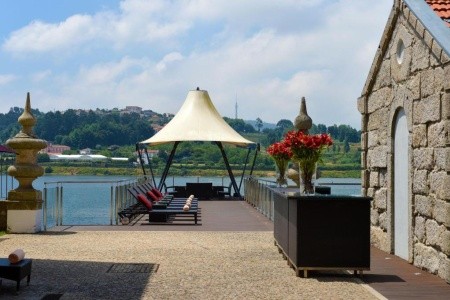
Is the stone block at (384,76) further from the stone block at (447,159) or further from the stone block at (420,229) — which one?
the stone block at (447,159)

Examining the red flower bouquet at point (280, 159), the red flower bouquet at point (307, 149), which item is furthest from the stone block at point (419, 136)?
the red flower bouquet at point (280, 159)

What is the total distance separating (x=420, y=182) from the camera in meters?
11.2

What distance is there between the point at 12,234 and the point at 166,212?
4221mm

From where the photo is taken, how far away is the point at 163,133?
33.0 m

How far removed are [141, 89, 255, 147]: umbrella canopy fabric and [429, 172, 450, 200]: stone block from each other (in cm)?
2138

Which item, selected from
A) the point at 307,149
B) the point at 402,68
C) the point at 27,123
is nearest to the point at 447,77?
the point at 402,68

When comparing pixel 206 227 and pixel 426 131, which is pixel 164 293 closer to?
pixel 426 131

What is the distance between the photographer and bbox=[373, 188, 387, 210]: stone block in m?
13.1

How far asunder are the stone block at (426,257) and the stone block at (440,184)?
2.54 feet

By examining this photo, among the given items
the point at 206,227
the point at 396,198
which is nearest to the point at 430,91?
the point at 396,198

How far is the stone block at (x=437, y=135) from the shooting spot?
1013 cm

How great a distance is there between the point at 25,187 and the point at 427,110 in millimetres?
9479

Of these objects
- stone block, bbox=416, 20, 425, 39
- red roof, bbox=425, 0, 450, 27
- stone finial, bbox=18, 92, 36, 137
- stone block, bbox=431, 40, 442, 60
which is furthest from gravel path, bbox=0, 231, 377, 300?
red roof, bbox=425, 0, 450, 27

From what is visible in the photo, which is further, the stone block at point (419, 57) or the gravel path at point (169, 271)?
the stone block at point (419, 57)
